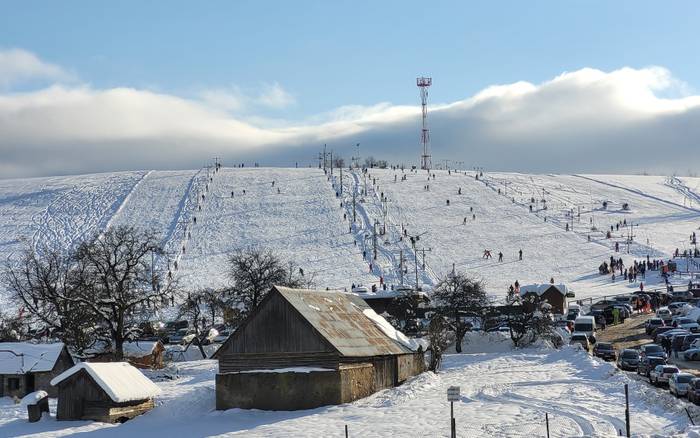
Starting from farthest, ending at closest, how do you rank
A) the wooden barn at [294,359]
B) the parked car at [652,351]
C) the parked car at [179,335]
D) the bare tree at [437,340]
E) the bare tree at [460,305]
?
the parked car at [179,335], the bare tree at [460,305], the bare tree at [437,340], the parked car at [652,351], the wooden barn at [294,359]

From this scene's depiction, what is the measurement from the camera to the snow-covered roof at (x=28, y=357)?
4125 centimetres

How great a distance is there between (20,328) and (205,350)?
35.5 feet

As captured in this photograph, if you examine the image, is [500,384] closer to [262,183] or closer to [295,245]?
[295,245]

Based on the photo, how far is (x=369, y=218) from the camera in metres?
100

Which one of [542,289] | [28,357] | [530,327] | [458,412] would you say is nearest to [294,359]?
[458,412]

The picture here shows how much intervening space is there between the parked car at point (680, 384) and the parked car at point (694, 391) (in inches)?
21.9

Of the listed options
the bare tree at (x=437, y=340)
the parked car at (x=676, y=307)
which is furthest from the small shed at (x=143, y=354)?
the parked car at (x=676, y=307)

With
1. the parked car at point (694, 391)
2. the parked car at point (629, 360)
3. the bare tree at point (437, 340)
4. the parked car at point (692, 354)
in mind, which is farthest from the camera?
the bare tree at point (437, 340)

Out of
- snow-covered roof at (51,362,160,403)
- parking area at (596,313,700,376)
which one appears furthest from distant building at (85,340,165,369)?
parking area at (596,313,700,376)

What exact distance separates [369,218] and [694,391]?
2821 inches

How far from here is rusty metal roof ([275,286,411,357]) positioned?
33.9 metres

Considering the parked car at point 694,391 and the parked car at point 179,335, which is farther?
the parked car at point 179,335

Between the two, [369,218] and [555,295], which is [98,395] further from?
[369,218]

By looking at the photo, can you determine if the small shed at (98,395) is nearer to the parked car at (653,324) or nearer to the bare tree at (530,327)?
the bare tree at (530,327)
